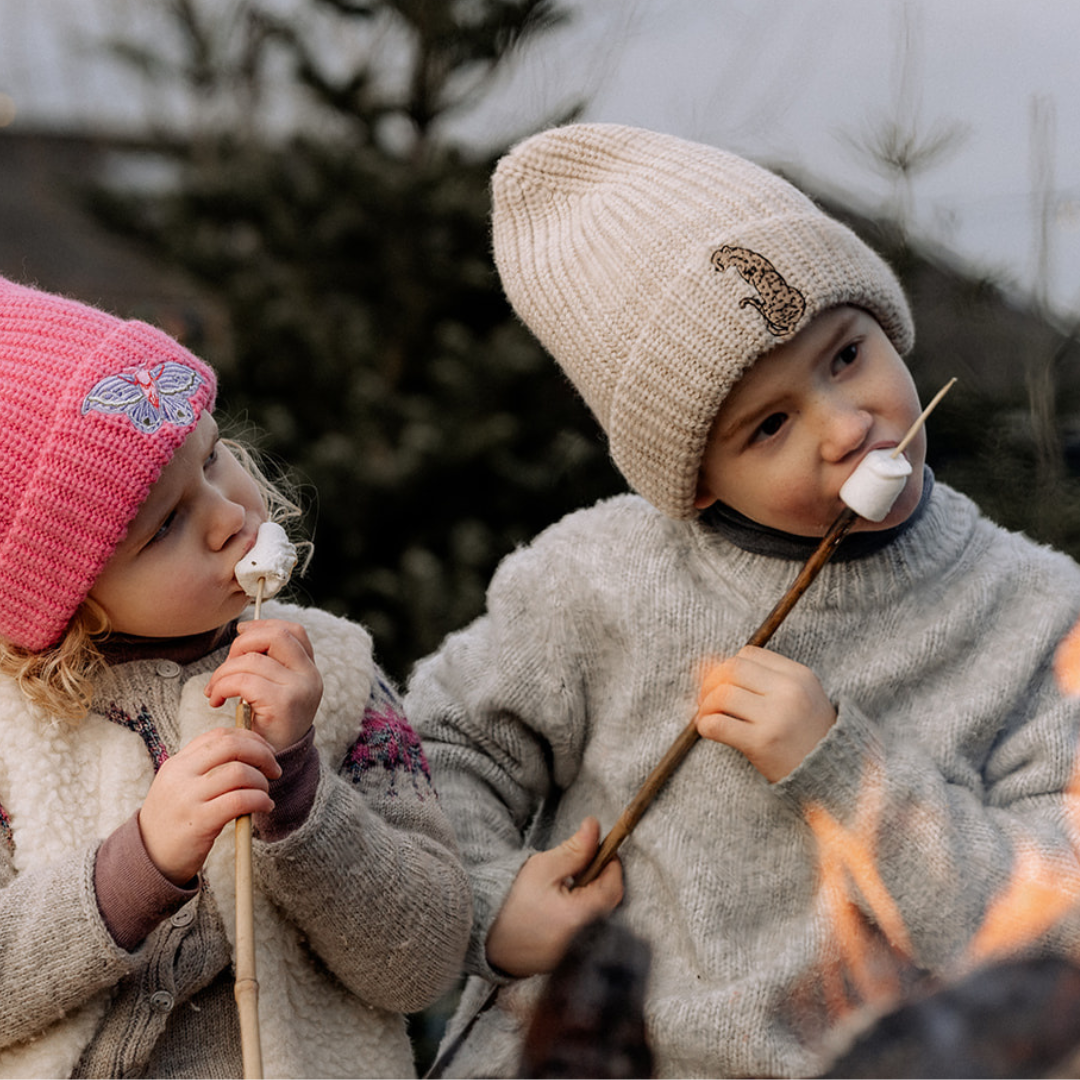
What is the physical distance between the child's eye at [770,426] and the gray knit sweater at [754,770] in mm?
141

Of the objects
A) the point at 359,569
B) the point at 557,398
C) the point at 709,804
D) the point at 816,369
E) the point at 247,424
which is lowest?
the point at 359,569

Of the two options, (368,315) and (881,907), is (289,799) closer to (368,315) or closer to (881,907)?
(881,907)

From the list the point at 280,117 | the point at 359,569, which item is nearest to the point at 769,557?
the point at 359,569

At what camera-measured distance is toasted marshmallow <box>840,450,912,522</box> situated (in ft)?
3.18

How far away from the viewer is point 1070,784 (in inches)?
40.4

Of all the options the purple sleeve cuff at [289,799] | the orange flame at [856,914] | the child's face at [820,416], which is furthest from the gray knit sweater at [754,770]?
the purple sleeve cuff at [289,799]

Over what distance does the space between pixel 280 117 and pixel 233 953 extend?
163 cm

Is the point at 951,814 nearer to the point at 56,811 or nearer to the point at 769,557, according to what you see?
the point at 769,557

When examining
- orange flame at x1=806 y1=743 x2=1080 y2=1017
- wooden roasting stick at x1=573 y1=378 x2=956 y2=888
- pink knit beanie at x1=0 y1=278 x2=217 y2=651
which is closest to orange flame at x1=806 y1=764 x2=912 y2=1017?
orange flame at x1=806 y1=743 x2=1080 y2=1017

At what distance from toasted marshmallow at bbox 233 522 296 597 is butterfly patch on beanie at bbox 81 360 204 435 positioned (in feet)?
0.36

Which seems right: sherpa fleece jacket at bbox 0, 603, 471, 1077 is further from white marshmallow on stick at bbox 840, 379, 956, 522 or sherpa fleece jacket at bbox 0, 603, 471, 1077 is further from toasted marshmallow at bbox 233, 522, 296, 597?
white marshmallow on stick at bbox 840, 379, 956, 522

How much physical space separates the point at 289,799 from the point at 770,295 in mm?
536

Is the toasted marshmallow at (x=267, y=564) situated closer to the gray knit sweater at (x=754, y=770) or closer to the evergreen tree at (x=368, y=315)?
the gray knit sweater at (x=754, y=770)

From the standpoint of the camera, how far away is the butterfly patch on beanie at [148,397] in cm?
98
